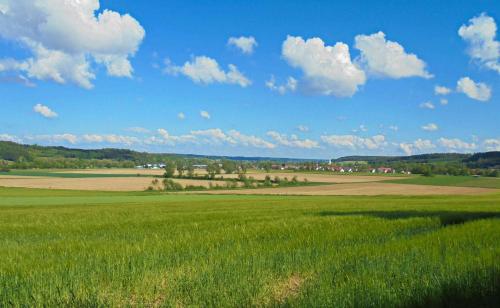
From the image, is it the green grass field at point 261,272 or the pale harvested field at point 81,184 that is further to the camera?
the pale harvested field at point 81,184

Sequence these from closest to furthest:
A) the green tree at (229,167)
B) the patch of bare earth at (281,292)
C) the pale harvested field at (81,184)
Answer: the patch of bare earth at (281,292), the pale harvested field at (81,184), the green tree at (229,167)

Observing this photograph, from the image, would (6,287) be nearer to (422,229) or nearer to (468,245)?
(468,245)

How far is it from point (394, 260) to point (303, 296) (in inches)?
118

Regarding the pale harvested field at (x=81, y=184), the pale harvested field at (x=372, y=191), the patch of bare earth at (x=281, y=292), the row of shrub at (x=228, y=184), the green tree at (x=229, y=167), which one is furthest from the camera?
the green tree at (x=229, y=167)

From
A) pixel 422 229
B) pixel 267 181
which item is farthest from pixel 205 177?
pixel 422 229

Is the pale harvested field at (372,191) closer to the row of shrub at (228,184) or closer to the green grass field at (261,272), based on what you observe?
the row of shrub at (228,184)

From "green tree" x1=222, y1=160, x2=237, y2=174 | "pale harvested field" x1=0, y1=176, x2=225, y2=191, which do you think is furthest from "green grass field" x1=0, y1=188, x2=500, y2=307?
"green tree" x1=222, y1=160, x2=237, y2=174

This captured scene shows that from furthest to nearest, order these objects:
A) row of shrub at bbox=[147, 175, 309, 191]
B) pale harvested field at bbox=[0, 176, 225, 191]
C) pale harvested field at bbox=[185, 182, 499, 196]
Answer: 1. row of shrub at bbox=[147, 175, 309, 191]
2. pale harvested field at bbox=[0, 176, 225, 191]
3. pale harvested field at bbox=[185, 182, 499, 196]

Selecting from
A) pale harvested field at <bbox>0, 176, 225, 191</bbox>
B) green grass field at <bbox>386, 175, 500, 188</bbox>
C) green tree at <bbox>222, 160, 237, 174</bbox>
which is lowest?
pale harvested field at <bbox>0, 176, 225, 191</bbox>

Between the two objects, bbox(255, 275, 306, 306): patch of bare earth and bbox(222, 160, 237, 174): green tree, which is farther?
bbox(222, 160, 237, 174): green tree

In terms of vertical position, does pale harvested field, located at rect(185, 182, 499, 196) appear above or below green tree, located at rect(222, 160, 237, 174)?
below

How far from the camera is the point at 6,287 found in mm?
7223

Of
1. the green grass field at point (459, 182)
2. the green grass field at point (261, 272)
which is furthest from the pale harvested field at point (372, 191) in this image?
the green grass field at point (261, 272)

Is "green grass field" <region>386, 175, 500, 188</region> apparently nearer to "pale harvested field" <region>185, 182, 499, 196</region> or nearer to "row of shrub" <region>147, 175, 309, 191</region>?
"pale harvested field" <region>185, 182, 499, 196</region>
